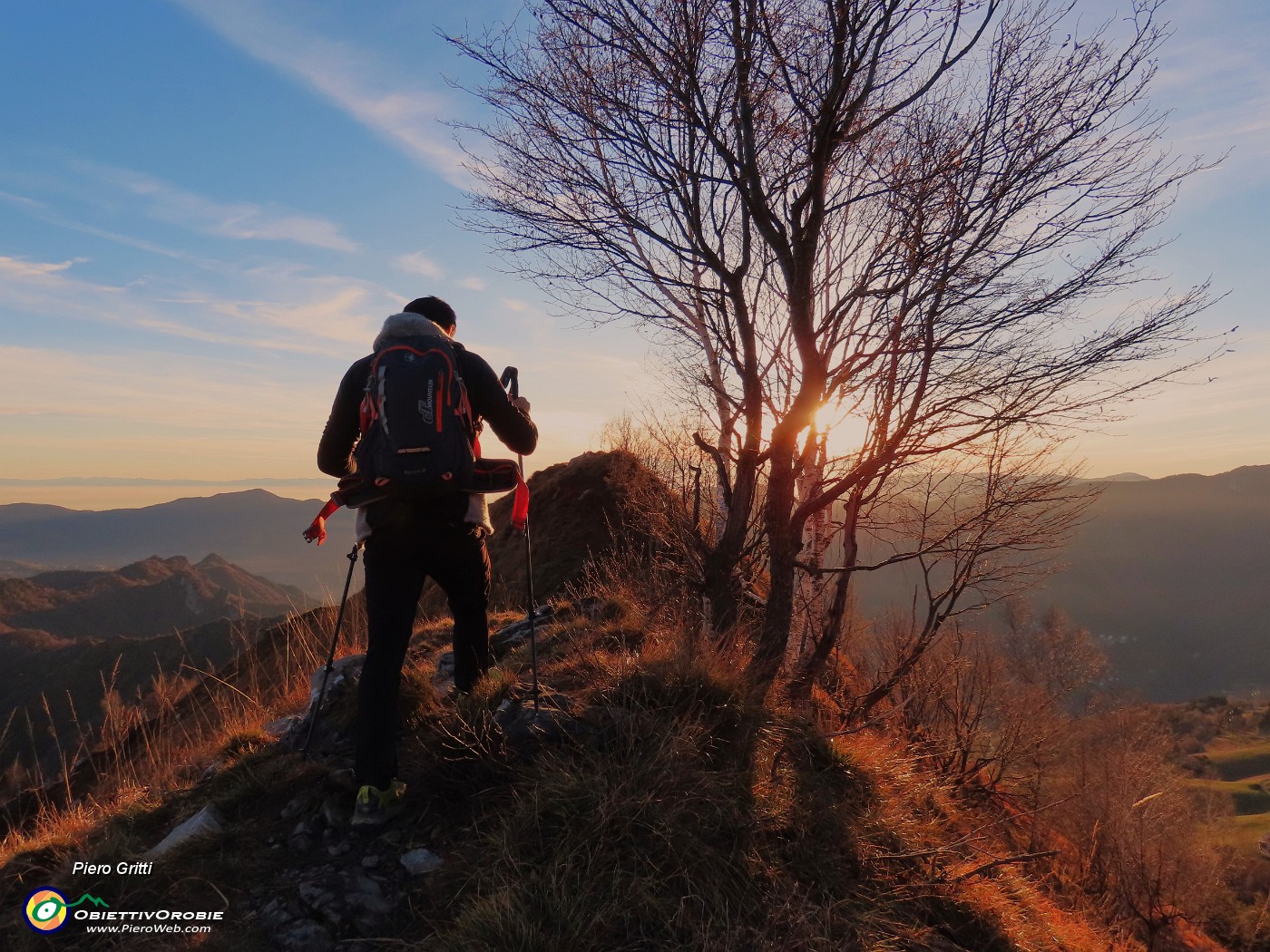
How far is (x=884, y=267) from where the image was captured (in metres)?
5.59

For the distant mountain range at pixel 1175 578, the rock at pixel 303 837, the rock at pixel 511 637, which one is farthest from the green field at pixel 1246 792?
the rock at pixel 303 837

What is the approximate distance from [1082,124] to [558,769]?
5.69 m

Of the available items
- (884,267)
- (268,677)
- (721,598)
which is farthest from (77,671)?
(884,267)

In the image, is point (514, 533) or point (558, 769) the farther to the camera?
point (514, 533)

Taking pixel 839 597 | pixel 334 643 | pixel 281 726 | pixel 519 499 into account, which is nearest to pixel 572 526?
pixel 839 597

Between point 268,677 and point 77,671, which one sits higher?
point 268,677

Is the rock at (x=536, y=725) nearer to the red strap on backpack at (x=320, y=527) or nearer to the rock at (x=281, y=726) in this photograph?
the red strap on backpack at (x=320, y=527)

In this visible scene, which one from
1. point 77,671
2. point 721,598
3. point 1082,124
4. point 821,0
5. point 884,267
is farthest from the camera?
point 77,671

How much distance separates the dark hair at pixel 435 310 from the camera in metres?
3.41

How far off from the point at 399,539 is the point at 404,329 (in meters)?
0.93

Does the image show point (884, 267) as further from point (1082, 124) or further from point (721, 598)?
point (721, 598)

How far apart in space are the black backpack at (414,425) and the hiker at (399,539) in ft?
0.07

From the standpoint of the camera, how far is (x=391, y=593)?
3.06 m

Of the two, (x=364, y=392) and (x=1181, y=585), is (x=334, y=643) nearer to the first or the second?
(x=364, y=392)
